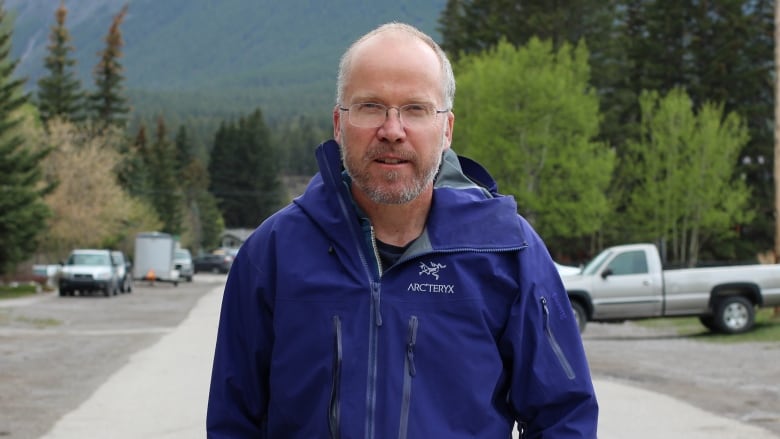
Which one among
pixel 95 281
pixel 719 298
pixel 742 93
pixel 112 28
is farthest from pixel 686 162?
pixel 112 28

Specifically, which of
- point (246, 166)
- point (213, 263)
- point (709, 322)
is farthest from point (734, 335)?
point (246, 166)

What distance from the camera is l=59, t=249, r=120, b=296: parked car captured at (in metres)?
44.1

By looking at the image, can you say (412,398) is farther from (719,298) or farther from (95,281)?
(95,281)

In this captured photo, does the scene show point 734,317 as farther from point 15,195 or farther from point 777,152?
point 15,195

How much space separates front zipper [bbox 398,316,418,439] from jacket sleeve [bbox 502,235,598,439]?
0.90 ft

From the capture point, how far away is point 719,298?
76.8ft

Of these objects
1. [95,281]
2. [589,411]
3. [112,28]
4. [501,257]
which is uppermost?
[112,28]

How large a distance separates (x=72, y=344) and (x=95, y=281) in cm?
2338

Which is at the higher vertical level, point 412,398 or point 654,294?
point 412,398

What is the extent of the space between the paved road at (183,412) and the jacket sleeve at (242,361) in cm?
685

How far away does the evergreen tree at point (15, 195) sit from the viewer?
46.8 metres

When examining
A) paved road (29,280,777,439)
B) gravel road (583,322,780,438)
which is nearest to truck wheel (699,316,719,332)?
gravel road (583,322,780,438)

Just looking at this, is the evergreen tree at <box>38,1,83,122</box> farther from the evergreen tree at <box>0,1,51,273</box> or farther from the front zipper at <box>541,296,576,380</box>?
the front zipper at <box>541,296,576,380</box>

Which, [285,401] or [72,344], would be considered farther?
[72,344]
